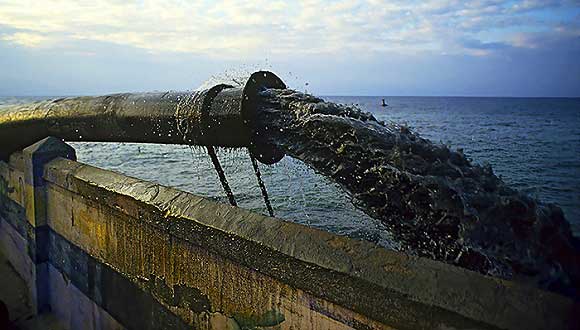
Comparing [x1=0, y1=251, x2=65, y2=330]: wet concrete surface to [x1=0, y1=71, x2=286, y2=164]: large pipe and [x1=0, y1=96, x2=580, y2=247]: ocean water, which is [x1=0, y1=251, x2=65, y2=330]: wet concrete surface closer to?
[x1=0, y1=71, x2=286, y2=164]: large pipe

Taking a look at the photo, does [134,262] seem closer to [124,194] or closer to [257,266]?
[124,194]

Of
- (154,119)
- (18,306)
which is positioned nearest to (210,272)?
(154,119)

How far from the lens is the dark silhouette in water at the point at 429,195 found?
8.54ft

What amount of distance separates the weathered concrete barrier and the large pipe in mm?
645

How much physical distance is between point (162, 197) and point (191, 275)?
663 millimetres

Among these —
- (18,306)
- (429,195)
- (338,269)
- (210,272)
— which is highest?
(429,195)

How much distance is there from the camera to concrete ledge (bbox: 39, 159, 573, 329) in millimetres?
1563

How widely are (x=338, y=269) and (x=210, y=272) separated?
1.11m

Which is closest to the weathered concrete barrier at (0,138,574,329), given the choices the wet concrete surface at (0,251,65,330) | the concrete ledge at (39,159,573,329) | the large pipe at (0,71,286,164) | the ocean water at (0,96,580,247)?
the concrete ledge at (39,159,573,329)

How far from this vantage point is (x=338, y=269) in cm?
200

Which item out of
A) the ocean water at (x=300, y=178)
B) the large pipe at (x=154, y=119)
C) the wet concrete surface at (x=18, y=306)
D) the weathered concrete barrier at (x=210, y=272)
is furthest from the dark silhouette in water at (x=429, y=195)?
the wet concrete surface at (x=18, y=306)

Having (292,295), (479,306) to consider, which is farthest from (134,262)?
(479,306)

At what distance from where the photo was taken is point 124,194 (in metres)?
3.45

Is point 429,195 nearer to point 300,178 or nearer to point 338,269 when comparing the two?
point 338,269
